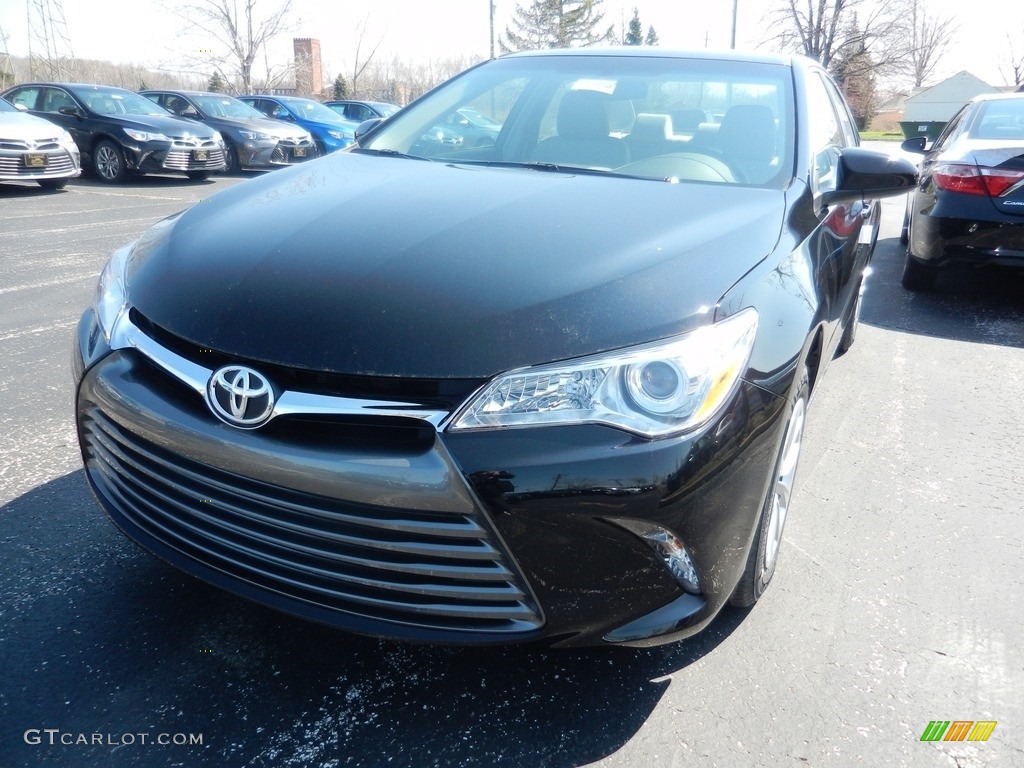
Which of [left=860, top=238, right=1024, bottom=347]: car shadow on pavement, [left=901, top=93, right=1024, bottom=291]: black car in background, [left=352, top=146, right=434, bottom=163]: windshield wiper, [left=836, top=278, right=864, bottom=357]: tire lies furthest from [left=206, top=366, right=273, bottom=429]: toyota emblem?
[left=860, top=238, right=1024, bottom=347]: car shadow on pavement

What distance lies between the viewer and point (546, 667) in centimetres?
199

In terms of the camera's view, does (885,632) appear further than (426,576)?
Yes

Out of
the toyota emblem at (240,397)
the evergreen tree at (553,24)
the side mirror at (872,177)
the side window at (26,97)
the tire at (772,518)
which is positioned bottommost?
the tire at (772,518)

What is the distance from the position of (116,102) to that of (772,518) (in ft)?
42.2

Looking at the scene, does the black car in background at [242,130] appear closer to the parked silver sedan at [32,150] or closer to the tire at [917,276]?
the parked silver sedan at [32,150]

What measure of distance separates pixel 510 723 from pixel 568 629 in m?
0.33

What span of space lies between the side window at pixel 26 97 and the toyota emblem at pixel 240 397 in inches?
511

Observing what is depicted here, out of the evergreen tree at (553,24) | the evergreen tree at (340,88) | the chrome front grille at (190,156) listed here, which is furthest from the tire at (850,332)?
the evergreen tree at (553,24)

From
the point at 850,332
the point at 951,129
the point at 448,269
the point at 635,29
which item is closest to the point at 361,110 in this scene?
the point at 951,129

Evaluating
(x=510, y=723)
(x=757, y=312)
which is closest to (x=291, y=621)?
(x=510, y=723)

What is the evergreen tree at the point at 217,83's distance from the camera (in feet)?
110

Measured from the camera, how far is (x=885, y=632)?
2.18 metres

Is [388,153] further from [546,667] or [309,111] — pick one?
[309,111]

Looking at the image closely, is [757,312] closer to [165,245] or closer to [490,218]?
A: [490,218]
